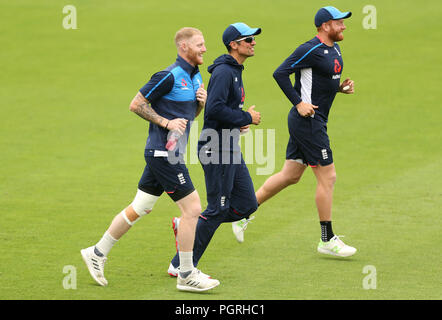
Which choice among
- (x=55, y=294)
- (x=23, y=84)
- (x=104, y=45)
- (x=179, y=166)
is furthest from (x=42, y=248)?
(x=104, y=45)

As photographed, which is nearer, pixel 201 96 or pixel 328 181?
pixel 201 96

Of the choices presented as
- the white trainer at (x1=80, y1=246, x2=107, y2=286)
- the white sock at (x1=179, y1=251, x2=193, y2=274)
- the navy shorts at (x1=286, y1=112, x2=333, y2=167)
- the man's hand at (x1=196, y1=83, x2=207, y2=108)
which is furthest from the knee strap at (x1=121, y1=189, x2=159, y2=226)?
the navy shorts at (x1=286, y1=112, x2=333, y2=167)

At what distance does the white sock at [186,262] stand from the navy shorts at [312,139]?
6.86 ft

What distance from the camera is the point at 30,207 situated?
10406mm

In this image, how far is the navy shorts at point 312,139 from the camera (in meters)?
8.70

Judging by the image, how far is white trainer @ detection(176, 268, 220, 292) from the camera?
23.8 feet

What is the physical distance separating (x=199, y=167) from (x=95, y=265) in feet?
19.1

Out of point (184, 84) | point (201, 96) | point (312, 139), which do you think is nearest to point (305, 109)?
point (312, 139)

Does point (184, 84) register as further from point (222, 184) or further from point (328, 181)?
point (328, 181)

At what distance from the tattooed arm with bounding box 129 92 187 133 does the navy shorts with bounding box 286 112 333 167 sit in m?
1.99

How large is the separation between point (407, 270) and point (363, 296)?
1043mm

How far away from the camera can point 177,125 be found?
715 cm

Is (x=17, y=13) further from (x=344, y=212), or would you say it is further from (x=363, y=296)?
(x=363, y=296)

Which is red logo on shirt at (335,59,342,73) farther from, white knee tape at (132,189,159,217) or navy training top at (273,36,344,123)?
white knee tape at (132,189,159,217)
